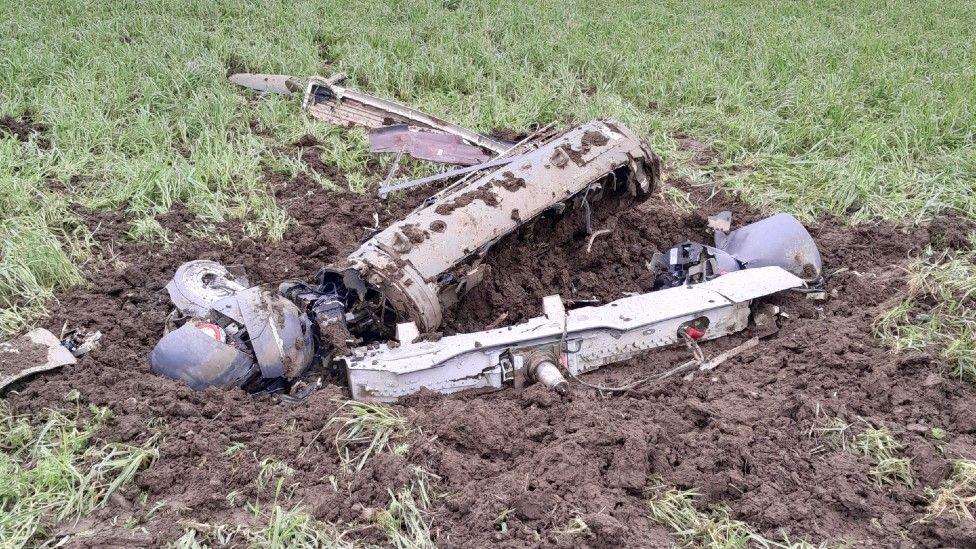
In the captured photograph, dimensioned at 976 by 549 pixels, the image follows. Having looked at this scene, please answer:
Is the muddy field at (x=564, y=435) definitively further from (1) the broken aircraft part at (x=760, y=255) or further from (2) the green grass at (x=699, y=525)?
(1) the broken aircraft part at (x=760, y=255)

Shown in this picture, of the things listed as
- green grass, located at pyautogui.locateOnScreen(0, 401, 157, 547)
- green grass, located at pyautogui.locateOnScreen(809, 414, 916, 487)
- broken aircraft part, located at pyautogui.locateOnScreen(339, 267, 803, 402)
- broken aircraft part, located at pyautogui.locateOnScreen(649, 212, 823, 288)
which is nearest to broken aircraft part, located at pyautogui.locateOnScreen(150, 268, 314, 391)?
broken aircraft part, located at pyautogui.locateOnScreen(339, 267, 803, 402)

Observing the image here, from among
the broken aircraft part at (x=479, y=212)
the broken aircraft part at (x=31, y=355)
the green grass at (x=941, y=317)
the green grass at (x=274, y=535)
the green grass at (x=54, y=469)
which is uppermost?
the broken aircraft part at (x=479, y=212)

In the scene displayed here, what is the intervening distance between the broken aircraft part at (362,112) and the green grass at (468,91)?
8.4 inches

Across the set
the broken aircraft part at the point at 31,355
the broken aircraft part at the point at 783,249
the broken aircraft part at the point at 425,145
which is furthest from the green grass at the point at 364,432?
the broken aircraft part at the point at 425,145

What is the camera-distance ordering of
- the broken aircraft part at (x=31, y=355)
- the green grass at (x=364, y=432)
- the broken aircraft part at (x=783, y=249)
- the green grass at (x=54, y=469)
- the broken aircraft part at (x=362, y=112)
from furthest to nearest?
the broken aircraft part at (x=362, y=112), the broken aircraft part at (x=783, y=249), the broken aircraft part at (x=31, y=355), the green grass at (x=364, y=432), the green grass at (x=54, y=469)

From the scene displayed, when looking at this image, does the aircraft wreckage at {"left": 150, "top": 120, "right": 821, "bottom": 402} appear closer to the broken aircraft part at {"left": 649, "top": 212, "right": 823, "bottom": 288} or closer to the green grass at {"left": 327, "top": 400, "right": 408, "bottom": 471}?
the broken aircraft part at {"left": 649, "top": 212, "right": 823, "bottom": 288}

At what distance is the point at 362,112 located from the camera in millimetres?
6258

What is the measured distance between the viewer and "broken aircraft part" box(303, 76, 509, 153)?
5.90 metres

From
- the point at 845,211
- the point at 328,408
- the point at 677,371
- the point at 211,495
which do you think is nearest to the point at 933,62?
the point at 845,211

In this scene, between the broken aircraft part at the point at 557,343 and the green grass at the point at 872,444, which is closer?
the green grass at the point at 872,444

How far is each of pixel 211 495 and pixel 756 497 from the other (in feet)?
6.66

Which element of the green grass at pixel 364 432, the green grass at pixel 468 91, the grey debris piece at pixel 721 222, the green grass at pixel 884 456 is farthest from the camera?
the green grass at pixel 468 91

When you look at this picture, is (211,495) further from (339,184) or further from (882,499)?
(339,184)

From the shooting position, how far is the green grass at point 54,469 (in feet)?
8.80
